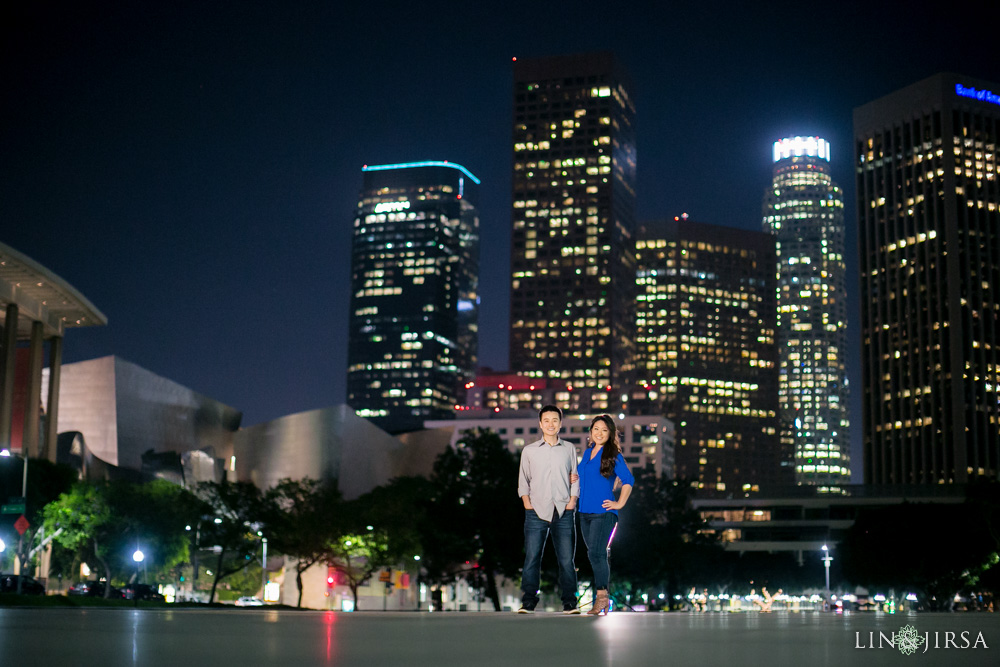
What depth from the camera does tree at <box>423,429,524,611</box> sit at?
64188mm

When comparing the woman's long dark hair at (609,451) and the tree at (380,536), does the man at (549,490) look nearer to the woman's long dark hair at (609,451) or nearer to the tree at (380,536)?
the woman's long dark hair at (609,451)

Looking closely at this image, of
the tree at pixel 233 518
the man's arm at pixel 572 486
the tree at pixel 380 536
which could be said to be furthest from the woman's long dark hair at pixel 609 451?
the tree at pixel 380 536

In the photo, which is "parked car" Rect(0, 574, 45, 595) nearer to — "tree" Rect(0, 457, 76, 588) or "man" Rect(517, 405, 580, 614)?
"tree" Rect(0, 457, 76, 588)

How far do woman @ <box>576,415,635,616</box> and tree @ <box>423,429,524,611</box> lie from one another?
161 ft

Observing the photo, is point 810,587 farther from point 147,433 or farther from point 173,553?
point 173,553

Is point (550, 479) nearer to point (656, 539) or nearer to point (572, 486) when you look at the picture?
point (572, 486)

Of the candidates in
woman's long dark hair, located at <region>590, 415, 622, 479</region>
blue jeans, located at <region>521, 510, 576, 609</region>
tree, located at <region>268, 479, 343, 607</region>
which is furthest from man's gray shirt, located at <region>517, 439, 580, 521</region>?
tree, located at <region>268, 479, 343, 607</region>

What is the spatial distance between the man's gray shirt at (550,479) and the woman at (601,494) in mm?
226

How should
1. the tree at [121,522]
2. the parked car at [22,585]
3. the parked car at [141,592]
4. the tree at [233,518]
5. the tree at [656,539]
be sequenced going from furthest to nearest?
the tree at [656,539] → the tree at [233,518] → the tree at [121,522] → the parked car at [141,592] → the parked car at [22,585]

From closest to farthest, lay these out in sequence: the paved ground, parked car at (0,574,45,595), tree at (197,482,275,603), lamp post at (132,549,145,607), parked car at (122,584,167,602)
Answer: the paved ground → parked car at (0,574,45,595) → lamp post at (132,549,145,607) → parked car at (122,584,167,602) → tree at (197,482,275,603)

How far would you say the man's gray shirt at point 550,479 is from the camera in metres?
14.2

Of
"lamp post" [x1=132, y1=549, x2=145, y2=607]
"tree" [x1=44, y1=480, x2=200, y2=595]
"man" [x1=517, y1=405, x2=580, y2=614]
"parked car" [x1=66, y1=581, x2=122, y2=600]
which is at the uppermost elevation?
"man" [x1=517, y1=405, x2=580, y2=614]

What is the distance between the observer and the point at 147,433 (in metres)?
130

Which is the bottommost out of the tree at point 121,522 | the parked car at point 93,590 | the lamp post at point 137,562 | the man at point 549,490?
the parked car at point 93,590
